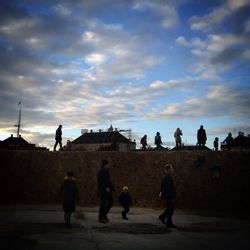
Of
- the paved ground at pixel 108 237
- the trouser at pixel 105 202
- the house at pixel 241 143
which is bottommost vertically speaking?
the paved ground at pixel 108 237

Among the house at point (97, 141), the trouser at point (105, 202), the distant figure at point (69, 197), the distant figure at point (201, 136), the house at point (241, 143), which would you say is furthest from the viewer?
the house at point (97, 141)

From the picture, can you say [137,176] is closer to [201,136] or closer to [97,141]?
[201,136]

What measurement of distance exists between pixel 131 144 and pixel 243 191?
75494mm

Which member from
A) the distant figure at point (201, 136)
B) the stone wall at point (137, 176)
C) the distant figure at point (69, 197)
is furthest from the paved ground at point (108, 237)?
the distant figure at point (201, 136)

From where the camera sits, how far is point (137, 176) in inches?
979

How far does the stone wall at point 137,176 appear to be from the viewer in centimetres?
2405

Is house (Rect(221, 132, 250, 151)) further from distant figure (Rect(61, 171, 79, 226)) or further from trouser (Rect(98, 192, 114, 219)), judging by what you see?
distant figure (Rect(61, 171, 79, 226))

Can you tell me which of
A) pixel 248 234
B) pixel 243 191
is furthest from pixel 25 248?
pixel 243 191

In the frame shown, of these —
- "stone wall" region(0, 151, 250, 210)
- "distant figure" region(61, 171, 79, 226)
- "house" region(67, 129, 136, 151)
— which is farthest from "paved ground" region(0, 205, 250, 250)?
"house" region(67, 129, 136, 151)

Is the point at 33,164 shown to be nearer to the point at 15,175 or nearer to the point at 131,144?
the point at 15,175

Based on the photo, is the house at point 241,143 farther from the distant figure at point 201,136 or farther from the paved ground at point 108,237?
the paved ground at point 108,237

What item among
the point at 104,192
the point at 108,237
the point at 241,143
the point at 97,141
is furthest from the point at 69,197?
the point at 97,141

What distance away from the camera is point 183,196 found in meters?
24.2

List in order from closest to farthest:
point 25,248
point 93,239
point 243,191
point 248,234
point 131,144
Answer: point 25,248 → point 93,239 → point 248,234 → point 243,191 → point 131,144
